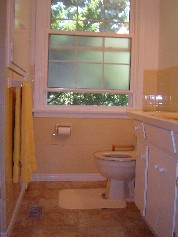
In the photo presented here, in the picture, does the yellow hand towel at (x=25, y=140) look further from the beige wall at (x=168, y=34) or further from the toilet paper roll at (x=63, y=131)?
the beige wall at (x=168, y=34)

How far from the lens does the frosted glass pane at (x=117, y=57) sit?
157 inches

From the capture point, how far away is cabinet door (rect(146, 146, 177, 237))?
1.94 meters

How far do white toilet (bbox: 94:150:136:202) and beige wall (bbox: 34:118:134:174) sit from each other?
0.52 m

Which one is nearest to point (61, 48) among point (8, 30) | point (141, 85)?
point (141, 85)

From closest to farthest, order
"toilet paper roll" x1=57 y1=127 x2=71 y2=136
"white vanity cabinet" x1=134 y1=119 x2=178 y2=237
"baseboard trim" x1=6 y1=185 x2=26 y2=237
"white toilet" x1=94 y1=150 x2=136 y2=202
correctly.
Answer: "white vanity cabinet" x1=134 y1=119 x2=178 y2=237, "baseboard trim" x1=6 y1=185 x2=26 y2=237, "white toilet" x1=94 y1=150 x2=136 y2=202, "toilet paper roll" x1=57 y1=127 x2=71 y2=136

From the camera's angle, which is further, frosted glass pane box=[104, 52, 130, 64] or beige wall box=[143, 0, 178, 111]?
frosted glass pane box=[104, 52, 130, 64]

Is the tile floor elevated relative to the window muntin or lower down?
lower down

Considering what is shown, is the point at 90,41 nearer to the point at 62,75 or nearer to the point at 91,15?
the point at 91,15

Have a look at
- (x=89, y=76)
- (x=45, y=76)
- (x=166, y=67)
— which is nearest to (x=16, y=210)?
(x=45, y=76)

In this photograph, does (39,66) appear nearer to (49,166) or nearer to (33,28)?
(33,28)

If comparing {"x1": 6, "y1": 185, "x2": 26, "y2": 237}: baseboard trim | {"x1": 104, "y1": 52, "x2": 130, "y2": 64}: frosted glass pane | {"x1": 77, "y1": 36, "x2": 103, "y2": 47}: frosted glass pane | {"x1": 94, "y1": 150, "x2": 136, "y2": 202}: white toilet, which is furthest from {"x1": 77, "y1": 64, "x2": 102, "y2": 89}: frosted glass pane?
{"x1": 6, "y1": 185, "x2": 26, "y2": 237}: baseboard trim

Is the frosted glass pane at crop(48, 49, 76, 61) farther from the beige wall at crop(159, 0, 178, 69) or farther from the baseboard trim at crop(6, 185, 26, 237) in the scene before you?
the baseboard trim at crop(6, 185, 26, 237)

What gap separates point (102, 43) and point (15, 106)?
1.81 metres

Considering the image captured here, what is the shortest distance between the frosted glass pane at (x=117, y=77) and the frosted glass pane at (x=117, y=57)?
60 mm
